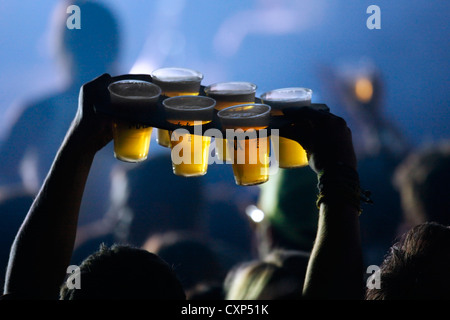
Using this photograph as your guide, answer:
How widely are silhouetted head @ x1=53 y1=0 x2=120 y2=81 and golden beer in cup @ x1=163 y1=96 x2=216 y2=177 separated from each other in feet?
6.97

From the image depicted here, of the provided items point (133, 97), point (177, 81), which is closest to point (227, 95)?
point (177, 81)

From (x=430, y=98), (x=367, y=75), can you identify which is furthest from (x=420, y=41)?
(x=367, y=75)

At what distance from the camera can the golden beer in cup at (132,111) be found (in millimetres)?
948

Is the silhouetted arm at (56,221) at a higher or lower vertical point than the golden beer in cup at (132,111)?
lower

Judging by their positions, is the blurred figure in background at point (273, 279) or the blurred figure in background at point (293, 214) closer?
the blurred figure in background at point (273, 279)

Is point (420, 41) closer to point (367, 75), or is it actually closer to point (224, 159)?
point (367, 75)

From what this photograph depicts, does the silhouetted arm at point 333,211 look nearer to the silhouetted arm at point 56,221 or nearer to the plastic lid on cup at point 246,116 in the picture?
the plastic lid on cup at point 246,116

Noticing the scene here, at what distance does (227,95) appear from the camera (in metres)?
1.06

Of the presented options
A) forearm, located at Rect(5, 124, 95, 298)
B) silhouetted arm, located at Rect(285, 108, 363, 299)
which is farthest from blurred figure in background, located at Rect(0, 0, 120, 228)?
silhouetted arm, located at Rect(285, 108, 363, 299)

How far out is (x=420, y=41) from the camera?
420 cm

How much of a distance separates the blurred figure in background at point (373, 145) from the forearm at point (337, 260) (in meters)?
1.20

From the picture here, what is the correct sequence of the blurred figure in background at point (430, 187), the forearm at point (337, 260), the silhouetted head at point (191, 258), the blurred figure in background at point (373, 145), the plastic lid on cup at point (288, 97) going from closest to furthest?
the forearm at point (337, 260) < the plastic lid on cup at point (288, 97) < the blurred figure in background at point (430, 187) < the silhouetted head at point (191, 258) < the blurred figure in background at point (373, 145)

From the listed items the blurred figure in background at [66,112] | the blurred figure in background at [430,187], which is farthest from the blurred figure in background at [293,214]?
the blurred figure in background at [66,112]

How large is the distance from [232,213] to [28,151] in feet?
5.87
